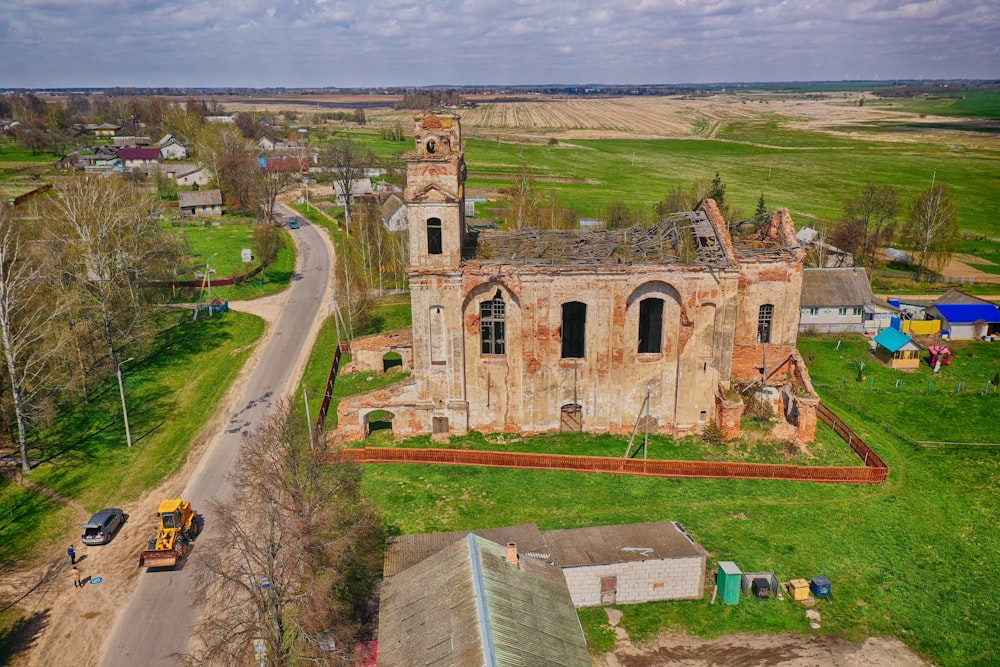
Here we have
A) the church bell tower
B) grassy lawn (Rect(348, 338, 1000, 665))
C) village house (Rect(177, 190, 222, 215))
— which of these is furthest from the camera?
village house (Rect(177, 190, 222, 215))

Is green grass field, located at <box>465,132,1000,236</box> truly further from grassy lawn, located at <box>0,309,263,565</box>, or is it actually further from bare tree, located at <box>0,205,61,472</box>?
bare tree, located at <box>0,205,61,472</box>

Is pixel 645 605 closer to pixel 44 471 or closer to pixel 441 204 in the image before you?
pixel 441 204

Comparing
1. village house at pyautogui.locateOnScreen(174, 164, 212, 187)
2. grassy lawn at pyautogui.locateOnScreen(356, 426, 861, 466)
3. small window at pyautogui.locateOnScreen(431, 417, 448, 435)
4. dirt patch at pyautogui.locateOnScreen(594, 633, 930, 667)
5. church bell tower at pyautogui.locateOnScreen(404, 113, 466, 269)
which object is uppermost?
church bell tower at pyautogui.locateOnScreen(404, 113, 466, 269)

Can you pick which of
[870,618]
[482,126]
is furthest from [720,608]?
[482,126]

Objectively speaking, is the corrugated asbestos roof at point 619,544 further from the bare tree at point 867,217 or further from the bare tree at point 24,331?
the bare tree at point 867,217

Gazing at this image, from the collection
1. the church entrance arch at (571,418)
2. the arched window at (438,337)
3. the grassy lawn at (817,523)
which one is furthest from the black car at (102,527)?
the church entrance arch at (571,418)

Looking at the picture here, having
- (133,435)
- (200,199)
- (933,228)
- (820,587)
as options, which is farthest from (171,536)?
(200,199)

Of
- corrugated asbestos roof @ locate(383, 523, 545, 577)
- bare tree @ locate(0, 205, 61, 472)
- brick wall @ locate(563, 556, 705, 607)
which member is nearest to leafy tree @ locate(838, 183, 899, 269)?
brick wall @ locate(563, 556, 705, 607)
